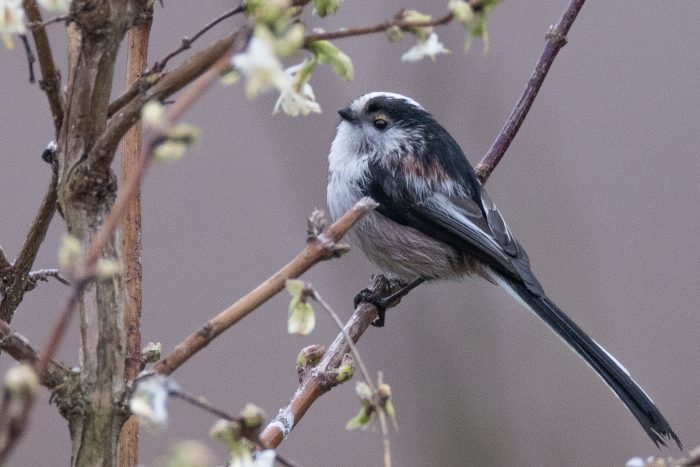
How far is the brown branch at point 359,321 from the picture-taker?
1306 mm

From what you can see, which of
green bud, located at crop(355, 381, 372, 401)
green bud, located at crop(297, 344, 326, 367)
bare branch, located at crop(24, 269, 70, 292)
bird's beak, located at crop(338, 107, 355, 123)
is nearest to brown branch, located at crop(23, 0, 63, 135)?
bare branch, located at crop(24, 269, 70, 292)

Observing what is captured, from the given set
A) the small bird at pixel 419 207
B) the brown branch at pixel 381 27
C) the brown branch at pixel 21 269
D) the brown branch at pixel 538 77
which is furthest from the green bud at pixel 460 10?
the small bird at pixel 419 207

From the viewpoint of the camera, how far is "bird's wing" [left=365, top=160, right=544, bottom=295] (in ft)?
8.96

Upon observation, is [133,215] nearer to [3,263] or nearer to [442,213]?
[3,263]

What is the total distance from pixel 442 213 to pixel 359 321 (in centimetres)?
69

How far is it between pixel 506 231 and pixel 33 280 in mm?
1750

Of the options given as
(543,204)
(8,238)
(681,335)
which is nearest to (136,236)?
(543,204)

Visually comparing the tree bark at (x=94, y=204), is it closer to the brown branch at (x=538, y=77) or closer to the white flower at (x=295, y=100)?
the white flower at (x=295, y=100)

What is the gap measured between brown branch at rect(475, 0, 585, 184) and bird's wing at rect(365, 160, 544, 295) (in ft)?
0.66

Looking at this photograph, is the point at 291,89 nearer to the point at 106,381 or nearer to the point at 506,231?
the point at 106,381

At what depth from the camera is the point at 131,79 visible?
54.2 inches

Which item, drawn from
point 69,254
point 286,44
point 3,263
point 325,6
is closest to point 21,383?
point 69,254

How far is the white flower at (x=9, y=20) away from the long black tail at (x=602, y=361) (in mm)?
1502

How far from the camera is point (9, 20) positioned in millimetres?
868
